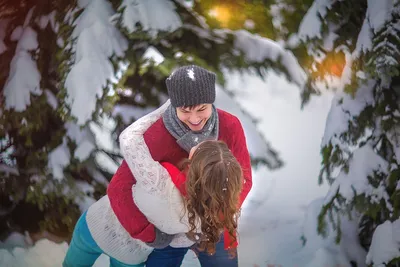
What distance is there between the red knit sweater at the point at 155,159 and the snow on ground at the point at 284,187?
20 cm

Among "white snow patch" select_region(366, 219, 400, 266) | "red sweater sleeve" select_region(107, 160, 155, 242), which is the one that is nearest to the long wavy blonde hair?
"red sweater sleeve" select_region(107, 160, 155, 242)

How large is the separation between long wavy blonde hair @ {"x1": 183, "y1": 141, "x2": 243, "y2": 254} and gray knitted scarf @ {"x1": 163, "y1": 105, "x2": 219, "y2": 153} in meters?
0.05

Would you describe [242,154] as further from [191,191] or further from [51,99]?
[51,99]

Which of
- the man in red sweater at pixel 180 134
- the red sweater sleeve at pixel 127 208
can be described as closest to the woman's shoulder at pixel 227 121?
the man in red sweater at pixel 180 134

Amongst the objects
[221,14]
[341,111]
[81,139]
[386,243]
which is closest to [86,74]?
[81,139]

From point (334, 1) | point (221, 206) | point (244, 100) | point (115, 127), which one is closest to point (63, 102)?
point (115, 127)

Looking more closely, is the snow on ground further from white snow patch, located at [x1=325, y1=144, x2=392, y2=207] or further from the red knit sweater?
the red knit sweater

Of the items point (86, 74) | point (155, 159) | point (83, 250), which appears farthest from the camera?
point (86, 74)

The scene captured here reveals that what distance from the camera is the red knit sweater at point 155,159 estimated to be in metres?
1.01

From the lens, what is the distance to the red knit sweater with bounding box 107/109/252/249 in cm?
101

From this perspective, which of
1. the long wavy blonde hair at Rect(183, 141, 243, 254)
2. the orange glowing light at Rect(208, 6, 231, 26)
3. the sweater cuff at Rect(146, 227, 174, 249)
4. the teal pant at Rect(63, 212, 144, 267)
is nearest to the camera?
the long wavy blonde hair at Rect(183, 141, 243, 254)

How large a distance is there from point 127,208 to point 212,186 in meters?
0.20

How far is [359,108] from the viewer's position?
4.19 feet

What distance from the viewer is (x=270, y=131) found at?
4.11ft
